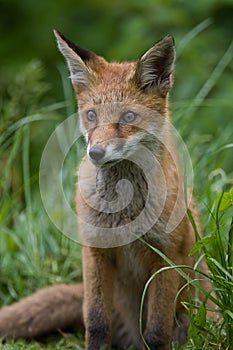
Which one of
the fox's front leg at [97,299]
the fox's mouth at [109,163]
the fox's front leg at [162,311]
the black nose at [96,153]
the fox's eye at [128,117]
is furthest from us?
the fox's front leg at [97,299]

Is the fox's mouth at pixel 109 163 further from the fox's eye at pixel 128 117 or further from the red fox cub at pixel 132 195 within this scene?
the fox's eye at pixel 128 117

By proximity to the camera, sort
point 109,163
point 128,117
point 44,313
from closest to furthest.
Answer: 1. point 109,163
2. point 128,117
3. point 44,313

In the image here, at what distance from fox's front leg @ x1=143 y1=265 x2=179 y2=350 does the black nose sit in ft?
2.78

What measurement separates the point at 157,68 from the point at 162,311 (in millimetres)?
1420

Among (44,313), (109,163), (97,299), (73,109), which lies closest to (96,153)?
(109,163)

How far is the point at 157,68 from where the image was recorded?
437 cm

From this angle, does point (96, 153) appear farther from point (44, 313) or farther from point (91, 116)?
point (44, 313)

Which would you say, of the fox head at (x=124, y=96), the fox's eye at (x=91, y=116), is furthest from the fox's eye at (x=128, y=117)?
the fox's eye at (x=91, y=116)

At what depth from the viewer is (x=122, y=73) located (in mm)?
4422

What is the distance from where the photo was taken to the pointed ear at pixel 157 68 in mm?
4270

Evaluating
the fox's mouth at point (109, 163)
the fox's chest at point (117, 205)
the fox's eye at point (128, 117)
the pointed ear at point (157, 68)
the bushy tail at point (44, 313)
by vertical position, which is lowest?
the bushy tail at point (44, 313)

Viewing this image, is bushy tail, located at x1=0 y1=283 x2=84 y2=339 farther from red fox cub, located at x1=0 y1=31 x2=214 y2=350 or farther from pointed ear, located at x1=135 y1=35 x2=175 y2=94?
pointed ear, located at x1=135 y1=35 x2=175 y2=94

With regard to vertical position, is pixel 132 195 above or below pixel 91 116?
below

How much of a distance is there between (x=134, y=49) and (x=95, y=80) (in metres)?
3.51
